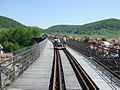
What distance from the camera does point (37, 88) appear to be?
7.51 m

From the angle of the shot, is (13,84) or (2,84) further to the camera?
(13,84)

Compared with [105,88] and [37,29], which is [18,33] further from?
[105,88]

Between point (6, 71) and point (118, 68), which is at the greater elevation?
point (6, 71)

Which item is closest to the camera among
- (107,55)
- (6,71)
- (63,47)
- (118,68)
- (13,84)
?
(6,71)

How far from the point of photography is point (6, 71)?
7285 mm

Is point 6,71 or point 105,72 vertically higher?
point 6,71

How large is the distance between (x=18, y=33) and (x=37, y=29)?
25.9 meters

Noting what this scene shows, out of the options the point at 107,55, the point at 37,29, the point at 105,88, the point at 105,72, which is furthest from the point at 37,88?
the point at 37,29

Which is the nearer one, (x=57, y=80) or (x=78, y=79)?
(x=57, y=80)

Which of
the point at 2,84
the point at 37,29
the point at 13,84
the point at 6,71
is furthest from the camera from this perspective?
the point at 37,29

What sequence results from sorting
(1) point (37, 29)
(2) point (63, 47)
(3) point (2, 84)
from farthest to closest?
(1) point (37, 29)
(2) point (63, 47)
(3) point (2, 84)

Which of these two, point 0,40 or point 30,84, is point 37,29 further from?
point 30,84

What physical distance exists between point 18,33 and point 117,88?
116270 millimetres

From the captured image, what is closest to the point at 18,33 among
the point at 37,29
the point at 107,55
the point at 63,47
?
the point at 37,29
